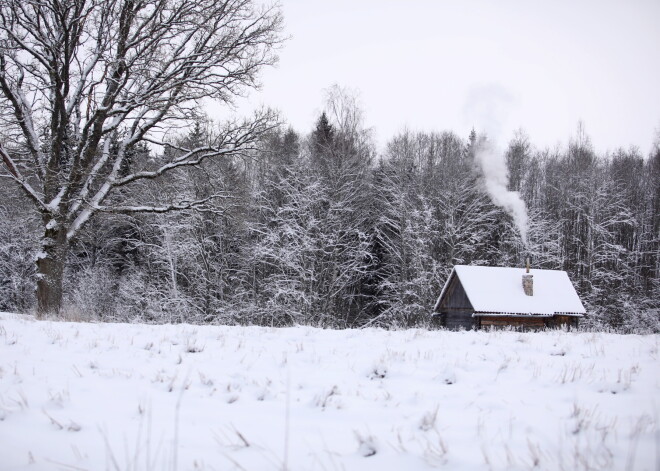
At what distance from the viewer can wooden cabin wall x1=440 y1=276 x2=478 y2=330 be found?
27.0 metres

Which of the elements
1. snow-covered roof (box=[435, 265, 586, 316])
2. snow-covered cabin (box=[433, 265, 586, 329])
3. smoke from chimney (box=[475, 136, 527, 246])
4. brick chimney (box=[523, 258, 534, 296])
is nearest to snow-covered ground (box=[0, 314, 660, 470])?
snow-covered roof (box=[435, 265, 586, 316])

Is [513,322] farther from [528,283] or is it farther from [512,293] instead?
[528,283]

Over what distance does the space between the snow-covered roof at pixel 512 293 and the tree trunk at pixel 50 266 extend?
68.5ft

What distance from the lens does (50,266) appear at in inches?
452

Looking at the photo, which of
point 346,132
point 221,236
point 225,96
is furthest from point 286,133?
point 225,96

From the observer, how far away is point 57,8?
10.8 m

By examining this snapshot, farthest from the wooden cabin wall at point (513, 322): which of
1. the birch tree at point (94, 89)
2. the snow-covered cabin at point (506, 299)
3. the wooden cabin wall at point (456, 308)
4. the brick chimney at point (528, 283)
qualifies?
the birch tree at point (94, 89)

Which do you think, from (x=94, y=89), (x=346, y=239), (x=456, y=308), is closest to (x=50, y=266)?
(x=94, y=89)

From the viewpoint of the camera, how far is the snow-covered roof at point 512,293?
26.2m

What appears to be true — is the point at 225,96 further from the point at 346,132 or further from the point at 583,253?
the point at 583,253

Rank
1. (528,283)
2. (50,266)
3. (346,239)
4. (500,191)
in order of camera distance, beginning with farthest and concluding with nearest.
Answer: (500,191) < (346,239) < (528,283) < (50,266)

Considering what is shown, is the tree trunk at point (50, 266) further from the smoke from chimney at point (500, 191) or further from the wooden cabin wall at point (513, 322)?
the smoke from chimney at point (500, 191)

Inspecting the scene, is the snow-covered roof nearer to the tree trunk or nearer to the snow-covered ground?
the tree trunk

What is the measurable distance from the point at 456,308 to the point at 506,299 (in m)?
3.04
